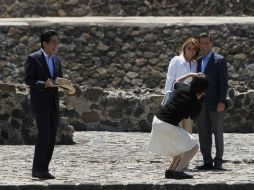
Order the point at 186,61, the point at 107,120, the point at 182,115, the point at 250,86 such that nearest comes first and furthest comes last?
the point at 182,115, the point at 186,61, the point at 107,120, the point at 250,86

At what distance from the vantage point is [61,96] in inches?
794

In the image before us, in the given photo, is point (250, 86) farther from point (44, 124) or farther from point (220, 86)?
point (44, 124)

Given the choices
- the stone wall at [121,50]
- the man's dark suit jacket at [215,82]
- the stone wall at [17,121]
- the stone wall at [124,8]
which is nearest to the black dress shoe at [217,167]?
the man's dark suit jacket at [215,82]

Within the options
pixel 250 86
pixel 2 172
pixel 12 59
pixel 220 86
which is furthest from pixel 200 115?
pixel 12 59

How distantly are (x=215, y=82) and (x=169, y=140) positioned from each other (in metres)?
1.72

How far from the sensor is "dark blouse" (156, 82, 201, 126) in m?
13.2

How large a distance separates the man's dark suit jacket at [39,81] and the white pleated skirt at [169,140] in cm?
128

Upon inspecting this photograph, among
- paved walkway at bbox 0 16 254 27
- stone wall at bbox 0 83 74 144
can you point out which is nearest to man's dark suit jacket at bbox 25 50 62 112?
stone wall at bbox 0 83 74 144

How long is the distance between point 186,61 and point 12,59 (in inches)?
442

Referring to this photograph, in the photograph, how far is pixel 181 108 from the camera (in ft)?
43.3

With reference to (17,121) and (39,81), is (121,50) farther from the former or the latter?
(39,81)

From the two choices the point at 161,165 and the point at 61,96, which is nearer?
the point at 161,165

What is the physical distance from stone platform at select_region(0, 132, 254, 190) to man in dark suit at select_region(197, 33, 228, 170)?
0.30 metres

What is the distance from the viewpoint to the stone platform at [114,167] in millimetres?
12531
